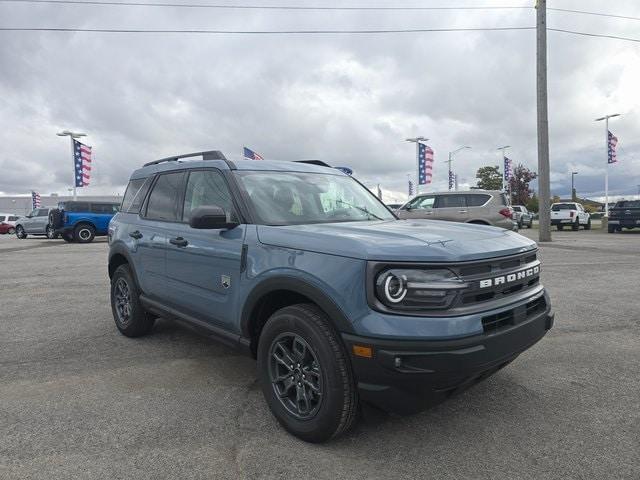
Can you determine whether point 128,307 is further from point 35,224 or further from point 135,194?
point 35,224

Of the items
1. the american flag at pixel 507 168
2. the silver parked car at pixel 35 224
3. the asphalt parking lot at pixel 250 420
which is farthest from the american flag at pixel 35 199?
the asphalt parking lot at pixel 250 420

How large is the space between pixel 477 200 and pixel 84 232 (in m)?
17.1

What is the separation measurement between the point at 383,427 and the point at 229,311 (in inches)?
50.9

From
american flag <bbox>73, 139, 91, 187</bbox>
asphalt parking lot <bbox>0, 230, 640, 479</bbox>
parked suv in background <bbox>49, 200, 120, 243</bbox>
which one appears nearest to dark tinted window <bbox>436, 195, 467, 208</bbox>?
asphalt parking lot <bbox>0, 230, 640, 479</bbox>

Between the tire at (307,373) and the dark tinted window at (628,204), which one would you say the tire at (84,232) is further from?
the dark tinted window at (628,204)

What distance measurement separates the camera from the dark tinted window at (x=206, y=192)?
3588 millimetres

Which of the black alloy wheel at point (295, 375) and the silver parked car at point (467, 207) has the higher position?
the silver parked car at point (467, 207)

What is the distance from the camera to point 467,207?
15.2 metres

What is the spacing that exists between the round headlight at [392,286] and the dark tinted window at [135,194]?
3215mm

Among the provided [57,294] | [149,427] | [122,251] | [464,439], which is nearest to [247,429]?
[149,427]

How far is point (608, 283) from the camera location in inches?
313

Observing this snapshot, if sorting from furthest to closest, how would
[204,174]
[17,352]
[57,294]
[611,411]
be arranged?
[57,294], [17,352], [204,174], [611,411]

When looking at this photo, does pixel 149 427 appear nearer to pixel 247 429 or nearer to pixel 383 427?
pixel 247 429

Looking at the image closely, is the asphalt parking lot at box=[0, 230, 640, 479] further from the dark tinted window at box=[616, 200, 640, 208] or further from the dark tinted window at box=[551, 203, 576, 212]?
the dark tinted window at box=[551, 203, 576, 212]
